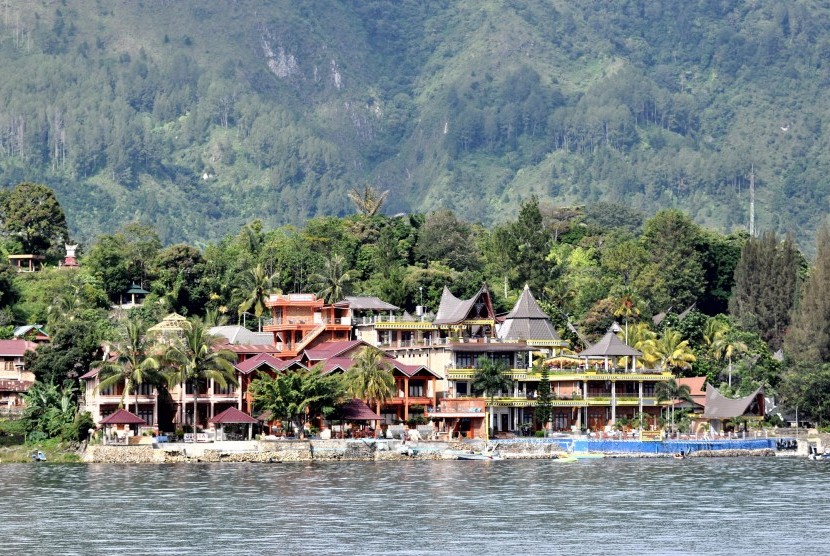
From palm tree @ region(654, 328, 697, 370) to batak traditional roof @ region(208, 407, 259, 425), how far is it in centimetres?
3477

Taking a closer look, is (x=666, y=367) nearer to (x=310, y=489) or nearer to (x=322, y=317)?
(x=322, y=317)

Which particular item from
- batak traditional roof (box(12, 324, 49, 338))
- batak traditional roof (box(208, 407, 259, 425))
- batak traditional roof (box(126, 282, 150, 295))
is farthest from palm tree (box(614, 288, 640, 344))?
batak traditional roof (box(12, 324, 49, 338))

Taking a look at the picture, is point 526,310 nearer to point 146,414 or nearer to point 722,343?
point 722,343

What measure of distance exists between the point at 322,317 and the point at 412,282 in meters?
21.6

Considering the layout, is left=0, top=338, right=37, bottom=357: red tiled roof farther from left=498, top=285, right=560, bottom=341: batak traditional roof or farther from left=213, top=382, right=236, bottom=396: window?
left=498, top=285, right=560, bottom=341: batak traditional roof

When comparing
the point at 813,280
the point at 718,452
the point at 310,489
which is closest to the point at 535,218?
the point at 813,280

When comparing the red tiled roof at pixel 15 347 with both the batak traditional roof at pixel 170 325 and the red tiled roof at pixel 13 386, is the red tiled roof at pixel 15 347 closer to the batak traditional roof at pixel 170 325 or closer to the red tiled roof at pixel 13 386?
the red tiled roof at pixel 13 386

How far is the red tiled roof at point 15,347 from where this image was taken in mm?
137000

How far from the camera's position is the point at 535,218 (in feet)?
564

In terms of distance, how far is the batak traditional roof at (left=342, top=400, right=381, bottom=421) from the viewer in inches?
4875

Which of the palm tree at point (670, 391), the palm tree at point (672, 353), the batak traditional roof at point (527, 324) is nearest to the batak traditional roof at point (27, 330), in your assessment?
the batak traditional roof at point (527, 324)

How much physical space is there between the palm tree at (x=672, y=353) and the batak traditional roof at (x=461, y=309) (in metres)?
14.9

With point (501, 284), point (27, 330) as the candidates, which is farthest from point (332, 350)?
point (501, 284)

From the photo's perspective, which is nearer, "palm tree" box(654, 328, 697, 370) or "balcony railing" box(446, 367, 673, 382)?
"balcony railing" box(446, 367, 673, 382)
